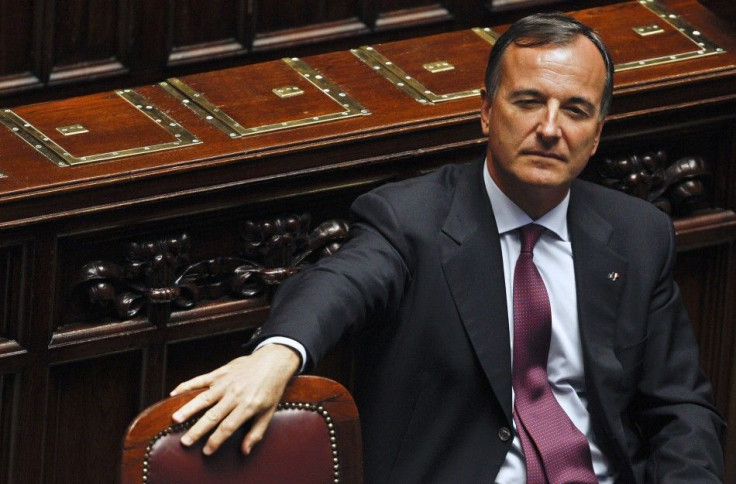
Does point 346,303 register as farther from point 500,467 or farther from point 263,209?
point 263,209

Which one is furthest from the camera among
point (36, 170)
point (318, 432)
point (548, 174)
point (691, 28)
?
point (691, 28)

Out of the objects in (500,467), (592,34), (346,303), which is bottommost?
(500,467)

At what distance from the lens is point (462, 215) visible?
3.42 m

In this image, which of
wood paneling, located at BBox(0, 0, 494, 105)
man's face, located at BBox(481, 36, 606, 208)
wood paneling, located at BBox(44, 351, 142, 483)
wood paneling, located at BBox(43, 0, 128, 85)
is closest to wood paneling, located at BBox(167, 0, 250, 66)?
wood paneling, located at BBox(0, 0, 494, 105)

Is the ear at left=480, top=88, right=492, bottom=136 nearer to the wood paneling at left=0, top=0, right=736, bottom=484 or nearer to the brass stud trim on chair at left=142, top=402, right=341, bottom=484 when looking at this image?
the wood paneling at left=0, top=0, right=736, bottom=484

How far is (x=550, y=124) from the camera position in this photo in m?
3.32

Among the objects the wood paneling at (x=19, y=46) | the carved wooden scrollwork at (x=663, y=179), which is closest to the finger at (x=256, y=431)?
the carved wooden scrollwork at (x=663, y=179)

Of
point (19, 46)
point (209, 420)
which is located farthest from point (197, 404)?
point (19, 46)

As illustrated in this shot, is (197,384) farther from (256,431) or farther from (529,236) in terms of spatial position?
(529,236)

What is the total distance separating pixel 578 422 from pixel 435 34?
146cm

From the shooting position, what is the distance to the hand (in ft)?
9.52

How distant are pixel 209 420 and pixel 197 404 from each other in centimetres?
3

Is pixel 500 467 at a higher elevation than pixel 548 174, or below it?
below

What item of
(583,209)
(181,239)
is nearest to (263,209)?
(181,239)
